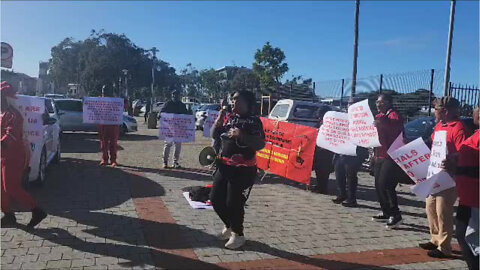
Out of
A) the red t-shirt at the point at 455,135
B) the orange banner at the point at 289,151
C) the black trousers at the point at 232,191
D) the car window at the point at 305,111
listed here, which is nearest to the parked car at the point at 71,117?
the car window at the point at 305,111

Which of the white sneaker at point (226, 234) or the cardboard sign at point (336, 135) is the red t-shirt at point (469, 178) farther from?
the cardboard sign at point (336, 135)

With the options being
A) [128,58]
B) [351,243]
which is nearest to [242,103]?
[351,243]

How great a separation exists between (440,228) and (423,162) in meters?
0.78

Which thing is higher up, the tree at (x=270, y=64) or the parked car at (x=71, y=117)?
the tree at (x=270, y=64)

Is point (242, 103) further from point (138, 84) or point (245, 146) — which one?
point (138, 84)

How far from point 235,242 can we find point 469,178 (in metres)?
2.49

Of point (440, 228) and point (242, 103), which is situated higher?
point (242, 103)

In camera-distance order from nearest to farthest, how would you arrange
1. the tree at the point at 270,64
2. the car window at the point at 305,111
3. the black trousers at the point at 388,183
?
the black trousers at the point at 388,183 → the car window at the point at 305,111 → the tree at the point at 270,64

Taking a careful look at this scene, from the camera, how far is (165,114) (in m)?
10.3

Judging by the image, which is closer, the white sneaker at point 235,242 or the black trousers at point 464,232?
the black trousers at point 464,232

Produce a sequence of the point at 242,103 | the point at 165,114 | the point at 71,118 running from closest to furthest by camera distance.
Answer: the point at 242,103, the point at 165,114, the point at 71,118

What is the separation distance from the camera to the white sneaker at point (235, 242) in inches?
190

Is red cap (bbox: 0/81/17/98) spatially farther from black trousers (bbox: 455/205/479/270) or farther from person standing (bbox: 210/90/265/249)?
black trousers (bbox: 455/205/479/270)

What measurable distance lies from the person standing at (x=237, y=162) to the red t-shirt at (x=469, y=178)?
200cm
